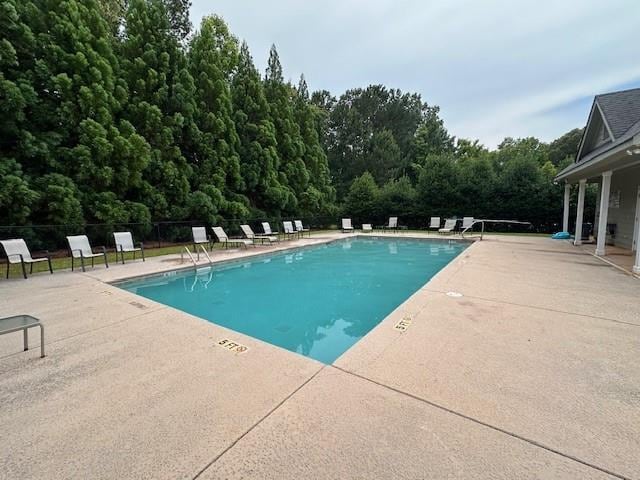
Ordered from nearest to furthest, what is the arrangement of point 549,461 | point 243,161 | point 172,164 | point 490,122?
point 549,461
point 172,164
point 243,161
point 490,122

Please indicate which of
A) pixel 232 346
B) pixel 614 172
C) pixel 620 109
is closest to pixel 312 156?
pixel 620 109

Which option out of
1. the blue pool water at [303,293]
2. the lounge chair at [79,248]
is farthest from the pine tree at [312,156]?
the lounge chair at [79,248]

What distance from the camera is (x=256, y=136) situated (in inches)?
611

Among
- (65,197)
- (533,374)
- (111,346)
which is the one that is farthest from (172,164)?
(533,374)

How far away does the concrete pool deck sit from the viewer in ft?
5.32

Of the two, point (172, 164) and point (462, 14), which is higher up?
point (462, 14)

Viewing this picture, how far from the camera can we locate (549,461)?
1.61m

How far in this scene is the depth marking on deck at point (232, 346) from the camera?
3008 mm

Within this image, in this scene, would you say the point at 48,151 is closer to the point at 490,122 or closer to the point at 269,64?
the point at 269,64

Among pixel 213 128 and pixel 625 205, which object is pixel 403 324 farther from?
pixel 213 128

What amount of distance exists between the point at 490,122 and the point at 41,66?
3141 centimetres

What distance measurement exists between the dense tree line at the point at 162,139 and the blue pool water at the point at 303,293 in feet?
16.1

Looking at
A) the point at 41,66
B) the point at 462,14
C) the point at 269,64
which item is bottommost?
the point at 41,66

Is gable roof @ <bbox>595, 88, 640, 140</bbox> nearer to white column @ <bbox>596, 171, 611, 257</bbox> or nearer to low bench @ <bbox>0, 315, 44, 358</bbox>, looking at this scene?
white column @ <bbox>596, 171, 611, 257</bbox>
